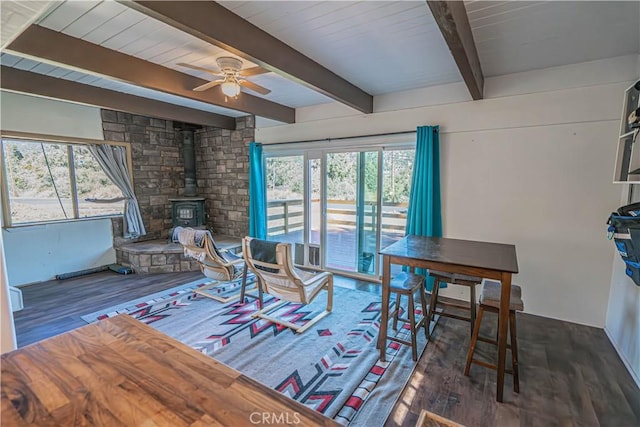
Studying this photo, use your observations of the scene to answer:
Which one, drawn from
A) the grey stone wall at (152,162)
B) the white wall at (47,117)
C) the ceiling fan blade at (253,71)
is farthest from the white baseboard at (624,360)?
the white wall at (47,117)

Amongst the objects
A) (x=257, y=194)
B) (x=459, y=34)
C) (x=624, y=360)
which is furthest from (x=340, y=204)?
(x=624, y=360)

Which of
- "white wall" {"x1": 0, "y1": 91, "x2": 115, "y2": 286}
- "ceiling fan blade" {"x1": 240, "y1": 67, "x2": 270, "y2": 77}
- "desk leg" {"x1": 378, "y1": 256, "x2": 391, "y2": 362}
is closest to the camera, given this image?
"desk leg" {"x1": 378, "y1": 256, "x2": 391, "y2": 362}

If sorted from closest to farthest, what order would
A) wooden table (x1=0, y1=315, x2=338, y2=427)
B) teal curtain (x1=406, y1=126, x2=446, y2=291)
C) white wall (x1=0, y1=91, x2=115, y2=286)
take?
wooden table (x1=0, y1=315, x2=338, y2=427) < teal curtain (x1=406, y1=126, x2=446, y2=291) < white wall (x1=0, y1=91, x2=115, y2=286)

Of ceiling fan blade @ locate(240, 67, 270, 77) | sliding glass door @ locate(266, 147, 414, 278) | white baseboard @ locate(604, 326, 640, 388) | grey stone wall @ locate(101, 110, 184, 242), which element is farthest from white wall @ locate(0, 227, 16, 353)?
white baseboard @ locate(604, 326, 640, 388)

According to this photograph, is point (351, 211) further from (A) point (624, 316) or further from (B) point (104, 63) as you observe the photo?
(B) point (104, 63)

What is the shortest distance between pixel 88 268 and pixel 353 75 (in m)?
5.02

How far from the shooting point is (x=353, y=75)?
129 inches

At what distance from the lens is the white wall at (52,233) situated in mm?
4016

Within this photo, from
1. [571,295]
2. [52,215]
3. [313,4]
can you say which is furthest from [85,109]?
[571,295]

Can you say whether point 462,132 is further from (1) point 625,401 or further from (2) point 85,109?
(2) point 85,109

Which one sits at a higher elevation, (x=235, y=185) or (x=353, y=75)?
(x=353, y=75)

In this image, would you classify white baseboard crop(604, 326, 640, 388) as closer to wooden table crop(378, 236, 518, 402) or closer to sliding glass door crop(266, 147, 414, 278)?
wooden table crop(378, 236, 518, 402)

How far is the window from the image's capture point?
409cm

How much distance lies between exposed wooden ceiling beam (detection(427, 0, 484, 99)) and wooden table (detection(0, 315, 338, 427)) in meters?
1.93
